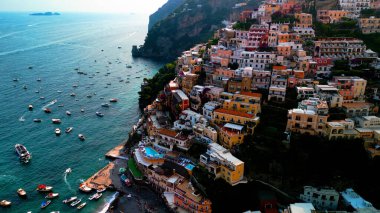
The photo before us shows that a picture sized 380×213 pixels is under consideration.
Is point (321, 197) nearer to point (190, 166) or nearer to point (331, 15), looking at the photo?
point (190, 166)

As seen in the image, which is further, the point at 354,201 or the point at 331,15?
the point at 331,15

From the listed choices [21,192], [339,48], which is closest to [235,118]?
[339,48]

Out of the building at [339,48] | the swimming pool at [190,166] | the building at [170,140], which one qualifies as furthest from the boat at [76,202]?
the building at [339,48]

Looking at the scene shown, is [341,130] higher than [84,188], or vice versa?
[341,130]

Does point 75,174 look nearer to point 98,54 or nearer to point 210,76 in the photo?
point 210,76

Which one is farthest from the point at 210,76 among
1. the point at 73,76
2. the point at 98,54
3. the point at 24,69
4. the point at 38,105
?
the point at 98,54

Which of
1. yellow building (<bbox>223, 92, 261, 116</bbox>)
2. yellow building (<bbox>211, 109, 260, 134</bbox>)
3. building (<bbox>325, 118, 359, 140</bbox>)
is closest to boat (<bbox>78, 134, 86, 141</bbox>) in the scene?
yellow building (<bbox>211, 109, 260, 134</bbox>)
